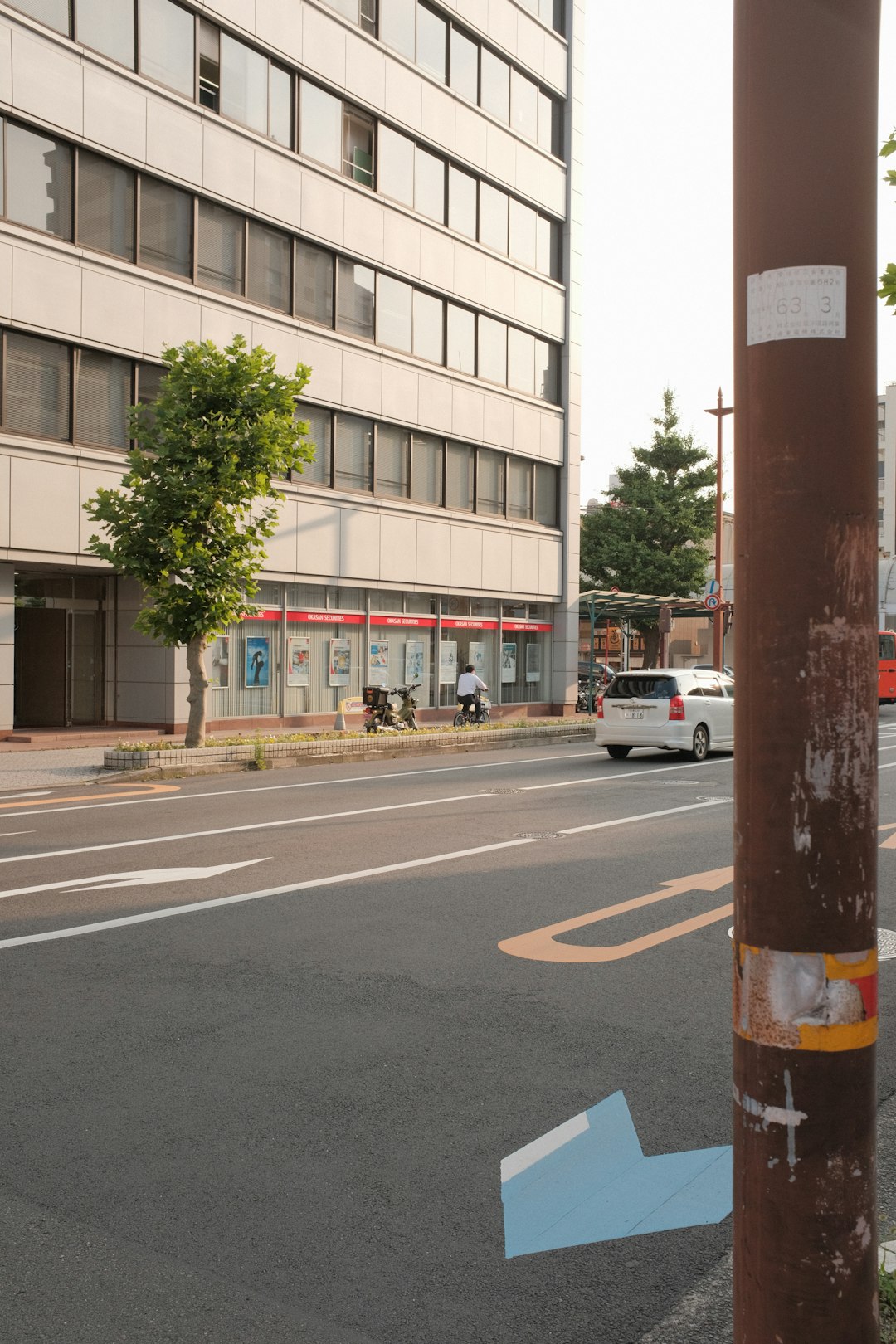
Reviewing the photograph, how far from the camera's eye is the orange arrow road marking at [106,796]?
48.6ft

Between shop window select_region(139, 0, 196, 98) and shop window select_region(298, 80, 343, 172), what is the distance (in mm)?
3325

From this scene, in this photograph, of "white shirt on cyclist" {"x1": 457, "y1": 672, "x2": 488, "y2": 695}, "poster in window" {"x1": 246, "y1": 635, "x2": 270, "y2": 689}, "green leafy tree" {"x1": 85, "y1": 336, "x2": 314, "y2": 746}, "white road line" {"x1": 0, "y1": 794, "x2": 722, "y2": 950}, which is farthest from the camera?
"white shirt on cyclist" {"x1": 457, "y1": 672, "x2": 488, "y2": 695}

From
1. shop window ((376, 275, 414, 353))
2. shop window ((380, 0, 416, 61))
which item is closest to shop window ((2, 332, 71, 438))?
shop window ((376, 275, 414, 353))

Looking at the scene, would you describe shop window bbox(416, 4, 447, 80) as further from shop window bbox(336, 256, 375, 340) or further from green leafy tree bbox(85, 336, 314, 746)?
green leafy tree bbox(85, 336, 314, 746)

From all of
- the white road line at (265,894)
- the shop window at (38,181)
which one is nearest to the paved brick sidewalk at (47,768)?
the white road line at (265,894)

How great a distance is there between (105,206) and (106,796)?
1325 cm

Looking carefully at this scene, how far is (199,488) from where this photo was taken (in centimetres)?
1950

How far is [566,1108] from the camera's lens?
4.76 m

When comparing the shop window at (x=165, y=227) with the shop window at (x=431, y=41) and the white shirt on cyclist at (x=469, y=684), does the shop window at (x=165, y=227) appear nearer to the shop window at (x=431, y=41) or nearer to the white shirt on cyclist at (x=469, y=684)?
the shop window at (x=431, y=41)

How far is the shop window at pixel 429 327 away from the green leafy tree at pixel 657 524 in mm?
25724

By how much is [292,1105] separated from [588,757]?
17939mm

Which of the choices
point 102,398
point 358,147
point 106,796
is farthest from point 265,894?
point 358,147

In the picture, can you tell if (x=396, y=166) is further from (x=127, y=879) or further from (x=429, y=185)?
(x=127, y=879)

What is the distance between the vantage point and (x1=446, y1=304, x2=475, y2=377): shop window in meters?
33.1
